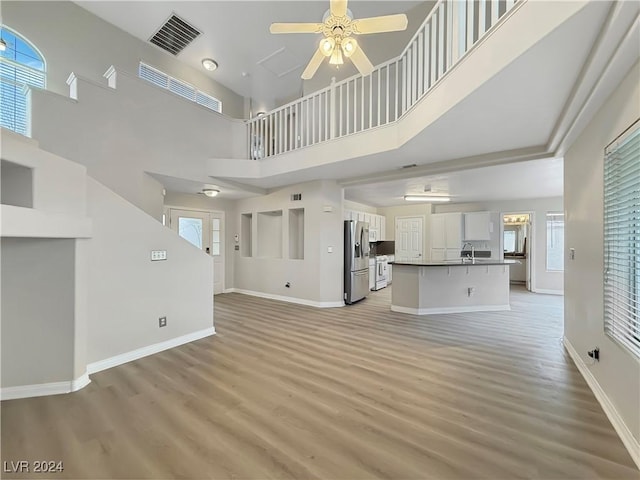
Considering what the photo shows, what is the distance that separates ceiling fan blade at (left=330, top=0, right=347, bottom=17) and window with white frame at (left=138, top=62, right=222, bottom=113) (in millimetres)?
4205

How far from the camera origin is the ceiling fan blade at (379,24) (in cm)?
266

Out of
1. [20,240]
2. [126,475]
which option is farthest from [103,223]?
[126,475]

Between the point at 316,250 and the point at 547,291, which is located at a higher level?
the point at 316,250

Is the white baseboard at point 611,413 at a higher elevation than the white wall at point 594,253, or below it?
below

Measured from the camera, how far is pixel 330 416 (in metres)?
2.14

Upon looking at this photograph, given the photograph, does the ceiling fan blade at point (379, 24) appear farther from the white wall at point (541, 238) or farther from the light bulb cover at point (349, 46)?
the white wall at point (541, 238)

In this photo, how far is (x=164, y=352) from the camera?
3432 millimetres

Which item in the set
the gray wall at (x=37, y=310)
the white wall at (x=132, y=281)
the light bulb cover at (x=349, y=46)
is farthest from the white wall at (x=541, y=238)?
the gray wall at (x=37, y=310)

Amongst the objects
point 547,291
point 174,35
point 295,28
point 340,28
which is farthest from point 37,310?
point 547,291

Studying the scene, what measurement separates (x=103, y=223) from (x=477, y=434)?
380cm

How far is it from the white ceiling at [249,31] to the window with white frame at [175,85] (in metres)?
0.49

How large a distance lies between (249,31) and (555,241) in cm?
888

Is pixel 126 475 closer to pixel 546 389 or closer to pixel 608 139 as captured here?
pixel 546 389

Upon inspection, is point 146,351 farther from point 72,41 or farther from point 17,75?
point 72,41
